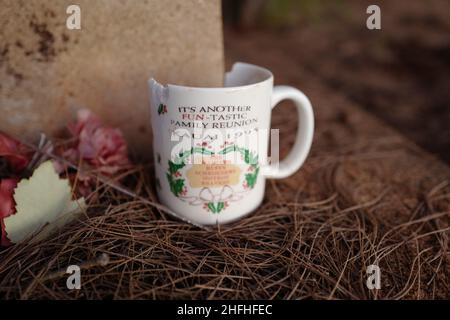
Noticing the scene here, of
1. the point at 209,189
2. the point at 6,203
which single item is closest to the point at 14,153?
the point at 6,203

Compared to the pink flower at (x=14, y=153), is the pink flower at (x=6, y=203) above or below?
below

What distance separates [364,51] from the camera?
232 cm

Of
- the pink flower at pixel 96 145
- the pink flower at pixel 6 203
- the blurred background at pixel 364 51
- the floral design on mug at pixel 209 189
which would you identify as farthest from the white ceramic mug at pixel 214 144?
the blurred background at pixel 364 51

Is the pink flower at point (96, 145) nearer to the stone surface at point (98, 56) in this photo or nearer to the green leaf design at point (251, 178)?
the stone surface at point (98, 56)

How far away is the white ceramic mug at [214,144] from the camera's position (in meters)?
0.78

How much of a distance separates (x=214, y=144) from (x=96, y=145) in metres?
0.32

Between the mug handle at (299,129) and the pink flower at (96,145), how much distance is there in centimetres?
38

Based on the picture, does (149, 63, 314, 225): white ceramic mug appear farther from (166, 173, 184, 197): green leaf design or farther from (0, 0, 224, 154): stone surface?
(0, 0, 224, 154): stone surface

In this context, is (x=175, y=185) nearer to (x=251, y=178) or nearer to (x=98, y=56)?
(x=251, y=178)

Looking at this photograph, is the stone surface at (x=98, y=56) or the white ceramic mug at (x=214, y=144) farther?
the stone surface at (x=98, y=56)

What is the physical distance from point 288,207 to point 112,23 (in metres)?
0.63

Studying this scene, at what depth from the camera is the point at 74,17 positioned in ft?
3.06
